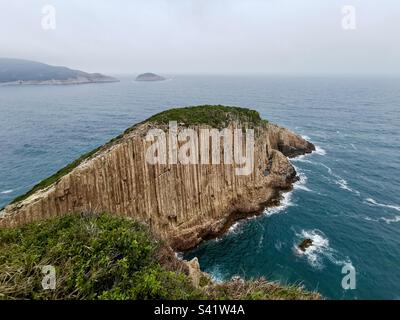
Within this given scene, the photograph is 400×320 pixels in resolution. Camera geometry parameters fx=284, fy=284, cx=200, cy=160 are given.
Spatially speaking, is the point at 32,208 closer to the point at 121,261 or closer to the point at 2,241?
the point at 2,241
